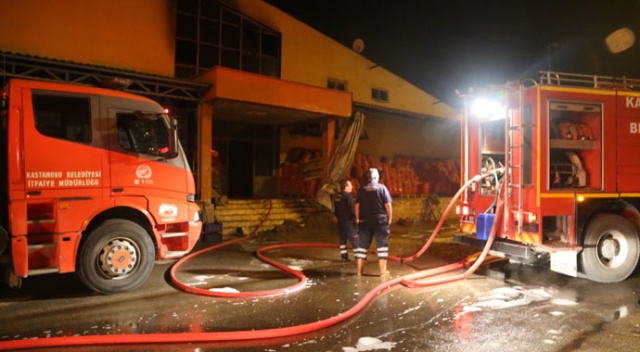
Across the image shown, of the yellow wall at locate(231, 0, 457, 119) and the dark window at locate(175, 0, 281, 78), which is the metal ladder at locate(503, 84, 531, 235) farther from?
the yellow wall at locate(231, 0, 457, 119)

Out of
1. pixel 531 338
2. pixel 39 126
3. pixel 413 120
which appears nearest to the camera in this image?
pixel 531 338

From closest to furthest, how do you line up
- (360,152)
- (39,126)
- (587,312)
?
(587,312) → (39,126) → (360,152)

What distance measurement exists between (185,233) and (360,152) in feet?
39.4

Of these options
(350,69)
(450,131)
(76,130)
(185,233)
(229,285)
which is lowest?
(229,285)

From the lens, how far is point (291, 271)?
724 centimetres

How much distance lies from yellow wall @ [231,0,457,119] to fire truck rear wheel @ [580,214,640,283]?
40.3 feet

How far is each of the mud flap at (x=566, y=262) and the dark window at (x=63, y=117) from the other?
703cm

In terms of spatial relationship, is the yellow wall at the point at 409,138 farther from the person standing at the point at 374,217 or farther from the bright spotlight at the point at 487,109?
the person standing at the point at 374,217

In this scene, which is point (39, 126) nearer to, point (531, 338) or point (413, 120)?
point (531, 338)

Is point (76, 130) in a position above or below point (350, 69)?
below

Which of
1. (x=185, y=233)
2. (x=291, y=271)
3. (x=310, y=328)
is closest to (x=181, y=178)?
(x=185, y=233)

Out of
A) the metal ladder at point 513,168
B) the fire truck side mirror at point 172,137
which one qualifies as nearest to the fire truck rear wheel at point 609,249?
the metal ladder at point 513,168

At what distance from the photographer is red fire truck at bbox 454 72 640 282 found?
648 cm

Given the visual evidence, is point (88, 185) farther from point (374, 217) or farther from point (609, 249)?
point (609, 249)
